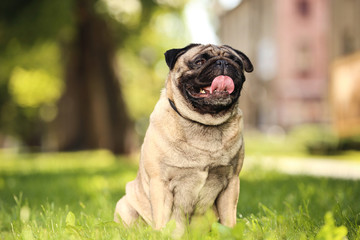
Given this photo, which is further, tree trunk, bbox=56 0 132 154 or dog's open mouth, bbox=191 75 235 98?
tree trunk, bbox=56 0 132 154

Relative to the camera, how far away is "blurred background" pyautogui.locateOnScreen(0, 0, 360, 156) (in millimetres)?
12391

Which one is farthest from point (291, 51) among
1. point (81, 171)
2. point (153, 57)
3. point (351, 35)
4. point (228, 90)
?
point (228, 90)

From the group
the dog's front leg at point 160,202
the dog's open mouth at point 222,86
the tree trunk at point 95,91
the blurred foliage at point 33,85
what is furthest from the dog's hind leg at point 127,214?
the blurred foliage at point 33,85

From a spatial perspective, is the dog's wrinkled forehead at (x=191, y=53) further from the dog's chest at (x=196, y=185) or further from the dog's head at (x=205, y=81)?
the dog's chest at (x=196, y=185)

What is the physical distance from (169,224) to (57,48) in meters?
16.8

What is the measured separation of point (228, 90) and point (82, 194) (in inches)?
141

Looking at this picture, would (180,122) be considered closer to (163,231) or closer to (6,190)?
(163,231)

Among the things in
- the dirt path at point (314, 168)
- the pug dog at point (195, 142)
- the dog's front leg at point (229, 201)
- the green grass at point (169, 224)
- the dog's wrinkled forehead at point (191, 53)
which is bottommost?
the dirt path at point (314, 168)

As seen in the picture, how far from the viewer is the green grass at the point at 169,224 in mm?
2959

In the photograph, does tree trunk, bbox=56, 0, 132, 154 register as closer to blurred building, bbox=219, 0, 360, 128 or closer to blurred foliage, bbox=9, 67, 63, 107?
blurred foliage, bbox=9, 67, 63, 107

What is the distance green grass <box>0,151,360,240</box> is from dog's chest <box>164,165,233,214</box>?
5.3 inches

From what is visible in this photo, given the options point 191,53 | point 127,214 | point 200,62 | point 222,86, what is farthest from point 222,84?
point 127,214

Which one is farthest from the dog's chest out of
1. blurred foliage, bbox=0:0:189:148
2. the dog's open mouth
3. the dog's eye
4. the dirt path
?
blurred foliage, bbox=0:0:189:148

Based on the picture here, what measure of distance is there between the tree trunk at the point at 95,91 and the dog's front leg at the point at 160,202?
986 cm
